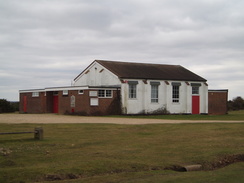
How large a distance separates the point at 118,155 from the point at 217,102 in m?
35.3

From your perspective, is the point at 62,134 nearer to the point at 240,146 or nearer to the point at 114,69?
the point at 240,146

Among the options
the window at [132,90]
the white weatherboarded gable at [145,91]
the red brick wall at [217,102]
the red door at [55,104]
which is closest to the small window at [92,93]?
the white weatherboarded gable at [145,91]

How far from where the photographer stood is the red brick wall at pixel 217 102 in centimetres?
4556

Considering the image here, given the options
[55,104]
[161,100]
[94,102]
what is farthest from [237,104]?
[94,102]

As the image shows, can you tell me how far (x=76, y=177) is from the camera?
32.2 ft

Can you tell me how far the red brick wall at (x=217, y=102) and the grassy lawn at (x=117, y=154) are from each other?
26.0 m

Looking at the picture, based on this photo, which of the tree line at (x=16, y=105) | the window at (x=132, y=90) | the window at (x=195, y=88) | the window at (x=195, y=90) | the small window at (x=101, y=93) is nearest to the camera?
the small window at (x=101, y=93)

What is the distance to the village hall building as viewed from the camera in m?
37.1

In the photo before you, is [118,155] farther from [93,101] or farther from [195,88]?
[195,88]

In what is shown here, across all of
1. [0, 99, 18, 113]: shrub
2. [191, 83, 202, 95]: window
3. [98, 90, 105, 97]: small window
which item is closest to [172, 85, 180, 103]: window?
[191, 83, 202, 95]: window

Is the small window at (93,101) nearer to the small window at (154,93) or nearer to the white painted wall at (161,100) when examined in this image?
the white painted wall at (161,100)

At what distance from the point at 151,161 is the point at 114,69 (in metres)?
28.8

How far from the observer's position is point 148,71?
42.6m

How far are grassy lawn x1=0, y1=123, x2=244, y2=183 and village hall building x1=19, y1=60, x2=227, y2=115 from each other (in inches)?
668
